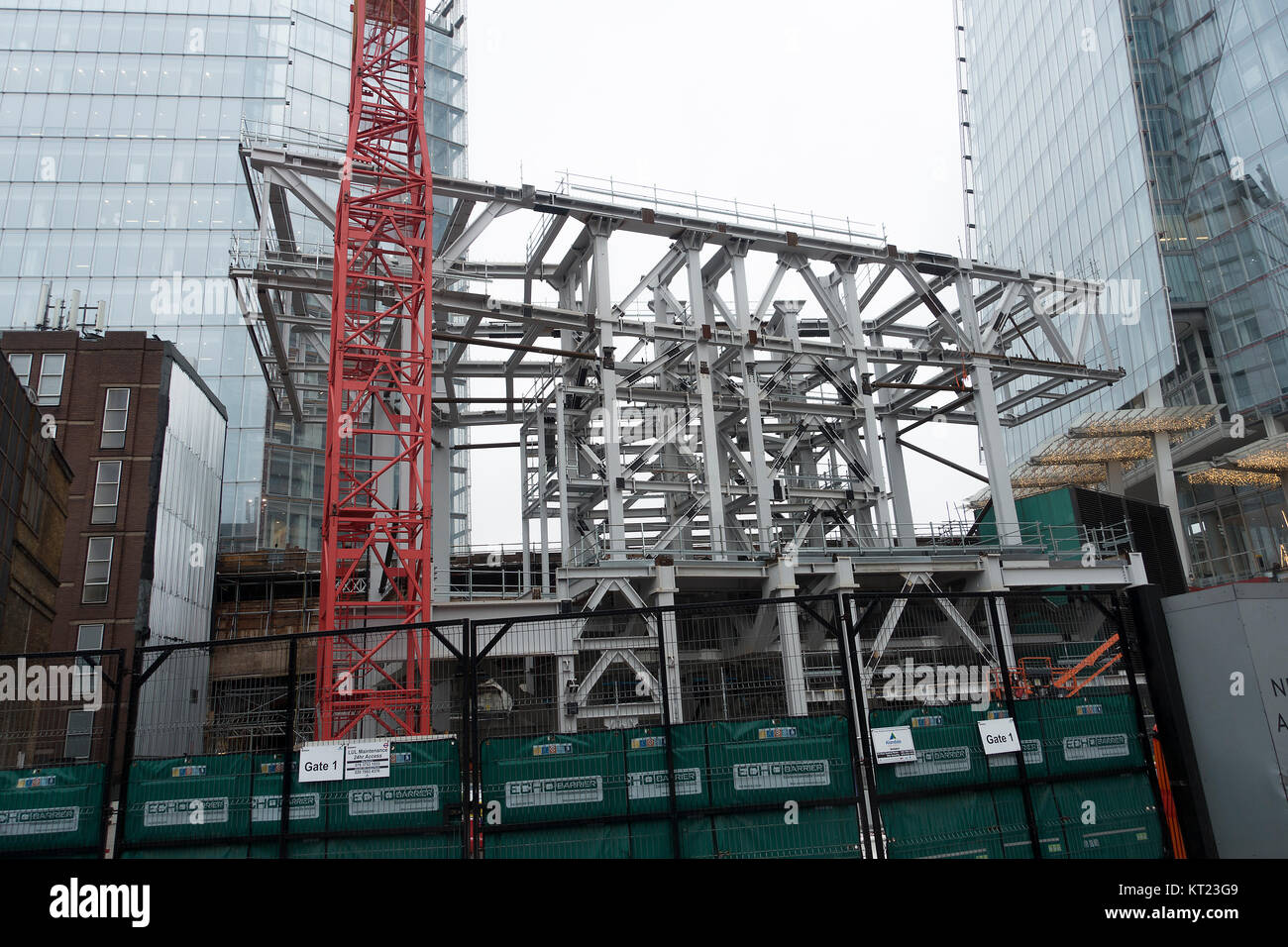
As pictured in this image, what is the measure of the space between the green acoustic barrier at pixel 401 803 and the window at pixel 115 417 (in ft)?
74.9

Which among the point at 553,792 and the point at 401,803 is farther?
the point at 401,803

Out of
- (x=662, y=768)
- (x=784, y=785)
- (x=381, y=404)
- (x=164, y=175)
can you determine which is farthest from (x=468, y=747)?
(x=164, y=175)

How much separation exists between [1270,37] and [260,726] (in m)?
45.5

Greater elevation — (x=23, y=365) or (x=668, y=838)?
(x=23, y=365)

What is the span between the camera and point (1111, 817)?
30.7 feet

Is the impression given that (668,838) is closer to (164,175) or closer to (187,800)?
(187,800)

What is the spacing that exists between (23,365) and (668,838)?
1109 inches

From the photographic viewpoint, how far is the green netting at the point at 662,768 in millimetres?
9180

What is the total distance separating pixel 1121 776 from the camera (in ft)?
31.4

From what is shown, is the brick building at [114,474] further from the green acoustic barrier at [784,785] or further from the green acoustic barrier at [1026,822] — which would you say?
the green acoustic barrier at [1026,822]

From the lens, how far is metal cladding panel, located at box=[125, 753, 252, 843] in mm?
9461

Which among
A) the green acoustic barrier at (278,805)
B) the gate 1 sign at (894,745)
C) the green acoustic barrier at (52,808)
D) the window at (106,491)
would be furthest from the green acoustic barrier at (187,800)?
the window at (106,491)

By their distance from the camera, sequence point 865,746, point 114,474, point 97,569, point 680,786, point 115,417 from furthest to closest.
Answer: point 115,417
point 114,474
point 97,569
point 680,786
point 865,746
